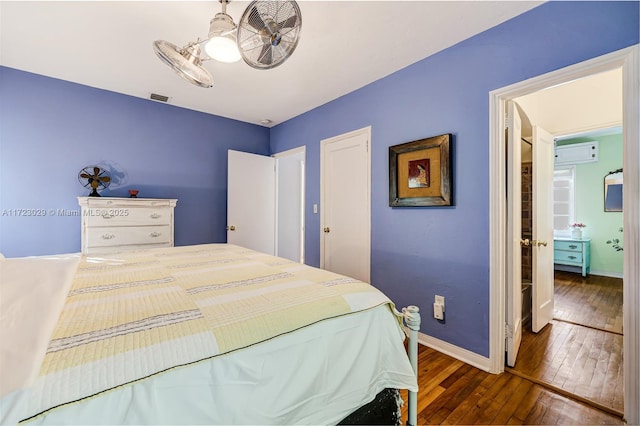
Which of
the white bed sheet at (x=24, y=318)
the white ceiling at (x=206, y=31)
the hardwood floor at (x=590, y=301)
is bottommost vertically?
the hardwood floor at (x=590, y=301)

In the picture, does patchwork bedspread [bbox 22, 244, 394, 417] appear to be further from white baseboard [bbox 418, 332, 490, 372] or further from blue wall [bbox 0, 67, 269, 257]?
blue wall [bbox 0, 67, 269, 257]

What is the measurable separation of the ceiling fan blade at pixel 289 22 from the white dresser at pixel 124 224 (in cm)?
236

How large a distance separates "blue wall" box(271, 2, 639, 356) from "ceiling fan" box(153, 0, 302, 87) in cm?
139

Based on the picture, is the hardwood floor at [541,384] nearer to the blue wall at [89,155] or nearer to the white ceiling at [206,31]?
the white ceiling at [206,31]

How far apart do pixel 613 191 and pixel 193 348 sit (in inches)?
248

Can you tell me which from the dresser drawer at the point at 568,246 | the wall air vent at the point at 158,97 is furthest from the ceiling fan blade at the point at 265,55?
the dresser drawer at the point at 568,246

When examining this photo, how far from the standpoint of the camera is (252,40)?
1402 mm

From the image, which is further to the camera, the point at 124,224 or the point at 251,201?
the point at 251,201

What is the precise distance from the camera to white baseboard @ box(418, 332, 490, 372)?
1.91 meters

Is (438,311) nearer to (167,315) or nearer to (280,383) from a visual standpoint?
(280,383)

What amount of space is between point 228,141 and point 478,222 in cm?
328

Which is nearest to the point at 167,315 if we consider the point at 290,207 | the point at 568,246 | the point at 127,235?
the point at 127,235

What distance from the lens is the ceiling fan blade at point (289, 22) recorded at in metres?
1.30

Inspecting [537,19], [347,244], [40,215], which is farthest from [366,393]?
[40,215]
